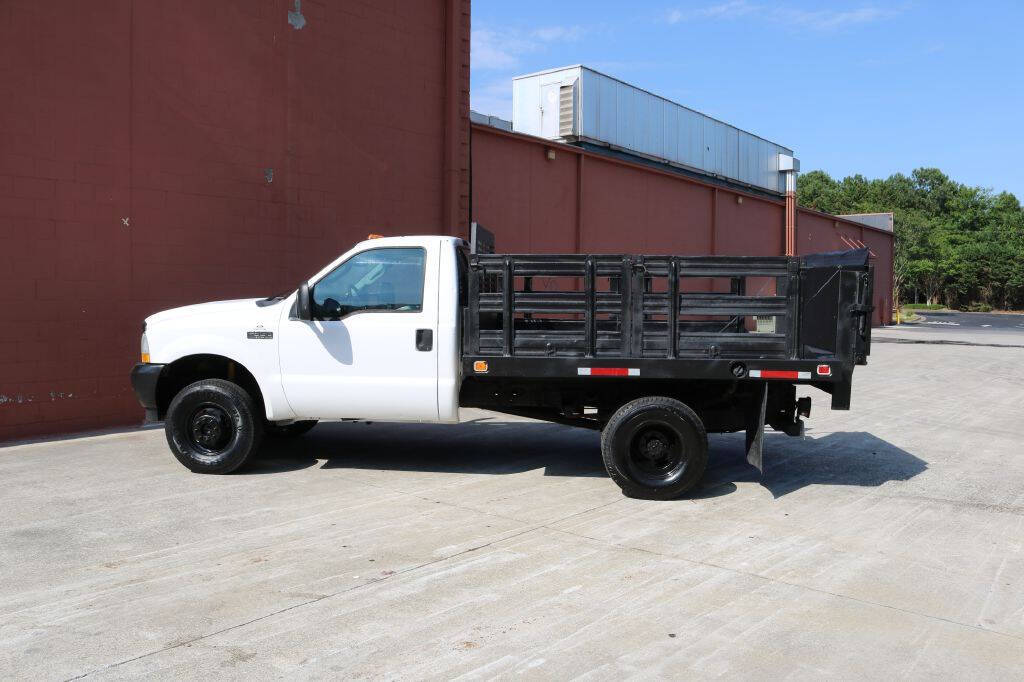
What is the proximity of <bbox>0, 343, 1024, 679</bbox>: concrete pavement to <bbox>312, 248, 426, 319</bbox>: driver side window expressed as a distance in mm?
1535

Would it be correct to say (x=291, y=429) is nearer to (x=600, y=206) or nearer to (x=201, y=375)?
(x=201, y=375)

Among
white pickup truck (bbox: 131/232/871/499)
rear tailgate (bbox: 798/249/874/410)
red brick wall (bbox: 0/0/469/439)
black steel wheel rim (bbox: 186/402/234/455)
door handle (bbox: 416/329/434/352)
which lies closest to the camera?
rear tailgate (bbox: 798/249/874/410)

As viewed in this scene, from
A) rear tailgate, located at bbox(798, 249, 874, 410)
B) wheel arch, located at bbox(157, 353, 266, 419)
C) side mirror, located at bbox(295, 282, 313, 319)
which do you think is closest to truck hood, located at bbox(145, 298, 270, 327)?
wheel arch, located at bbox(157, 353, 266, 419)

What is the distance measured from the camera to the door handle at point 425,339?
7582 mm

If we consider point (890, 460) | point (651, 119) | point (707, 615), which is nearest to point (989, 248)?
point (651, 119)

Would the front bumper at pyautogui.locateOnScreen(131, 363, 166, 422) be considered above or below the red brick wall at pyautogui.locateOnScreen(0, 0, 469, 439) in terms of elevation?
below

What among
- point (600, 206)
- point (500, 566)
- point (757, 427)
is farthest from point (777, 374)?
point (600, 206)

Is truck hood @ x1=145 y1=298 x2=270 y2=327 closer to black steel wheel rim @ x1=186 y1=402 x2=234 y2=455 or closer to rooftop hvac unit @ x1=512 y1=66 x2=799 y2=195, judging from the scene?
black steel wheel rim @ x1=186 y1=402 x2=234 y2=455

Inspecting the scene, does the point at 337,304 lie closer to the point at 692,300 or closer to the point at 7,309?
the point at 692,300

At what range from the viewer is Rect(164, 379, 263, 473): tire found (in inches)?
308

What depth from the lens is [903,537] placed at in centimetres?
613

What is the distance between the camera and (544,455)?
909 cm

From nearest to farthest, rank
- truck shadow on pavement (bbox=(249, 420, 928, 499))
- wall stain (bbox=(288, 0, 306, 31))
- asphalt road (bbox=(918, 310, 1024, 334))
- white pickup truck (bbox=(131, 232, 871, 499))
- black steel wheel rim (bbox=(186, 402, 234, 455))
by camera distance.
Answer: white pickup truck (bbox=(131, 232, 871, 499)) → black steel wheel rim (bbox=(186, 402, 234, 455)) → truck shadow on pavement (bbox=(249, 420, 928, 499)) → wall stain (bbox=(288, 0, 306, 31)) → asphalt road (bbox=(918, 310, 1024, 334))

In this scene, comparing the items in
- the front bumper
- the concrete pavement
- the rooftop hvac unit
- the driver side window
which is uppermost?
the rooftop hvac unit
